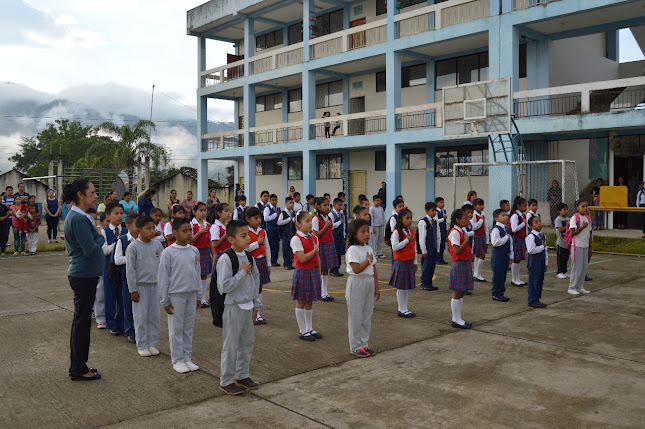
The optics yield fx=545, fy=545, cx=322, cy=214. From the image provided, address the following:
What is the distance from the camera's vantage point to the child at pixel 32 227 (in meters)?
15.1

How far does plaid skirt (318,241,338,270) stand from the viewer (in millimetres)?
8898

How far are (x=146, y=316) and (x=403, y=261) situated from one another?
343cm

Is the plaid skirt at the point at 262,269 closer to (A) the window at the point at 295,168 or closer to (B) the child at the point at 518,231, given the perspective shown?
(B) the child at the point at 518,231

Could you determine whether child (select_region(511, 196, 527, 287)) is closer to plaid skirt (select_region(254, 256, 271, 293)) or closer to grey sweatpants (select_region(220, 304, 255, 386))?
plaid skirt (select_region(254, 256, 271, 293))

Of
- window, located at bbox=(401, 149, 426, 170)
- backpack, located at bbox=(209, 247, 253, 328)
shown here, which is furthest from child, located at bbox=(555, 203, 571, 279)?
window, located at bbox=(401, 149, 426, 170)

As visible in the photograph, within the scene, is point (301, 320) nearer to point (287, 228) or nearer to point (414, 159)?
point (287, 228)

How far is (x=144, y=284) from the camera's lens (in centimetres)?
577

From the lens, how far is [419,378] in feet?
16.3

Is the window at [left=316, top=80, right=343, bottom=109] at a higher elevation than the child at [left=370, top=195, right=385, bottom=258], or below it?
higher

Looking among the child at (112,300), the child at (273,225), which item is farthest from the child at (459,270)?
the child at (273,225)

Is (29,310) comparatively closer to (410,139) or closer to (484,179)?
(410,139)

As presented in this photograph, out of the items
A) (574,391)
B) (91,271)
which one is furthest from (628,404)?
(91,271)

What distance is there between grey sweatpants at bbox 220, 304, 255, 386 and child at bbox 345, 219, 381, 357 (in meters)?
1.36

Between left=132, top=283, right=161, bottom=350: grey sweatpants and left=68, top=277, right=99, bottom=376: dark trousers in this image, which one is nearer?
left=68, top=277, right=99, bottom=376: dark trousers
